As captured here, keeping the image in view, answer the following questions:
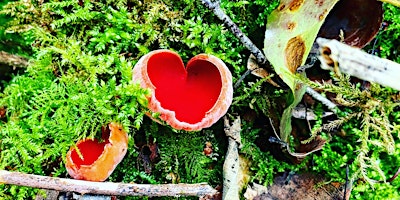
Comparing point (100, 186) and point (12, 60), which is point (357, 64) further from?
point (12, 60)

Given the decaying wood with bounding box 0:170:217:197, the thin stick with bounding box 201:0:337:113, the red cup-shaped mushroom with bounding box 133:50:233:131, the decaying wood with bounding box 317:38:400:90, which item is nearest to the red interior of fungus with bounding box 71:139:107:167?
the decaying wood with bounding box 0:170:217:197

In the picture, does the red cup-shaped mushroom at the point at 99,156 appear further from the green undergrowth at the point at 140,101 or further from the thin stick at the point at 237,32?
the thin stick at the point at 237,32

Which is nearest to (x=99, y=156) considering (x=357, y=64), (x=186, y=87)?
(x=186, y=87)

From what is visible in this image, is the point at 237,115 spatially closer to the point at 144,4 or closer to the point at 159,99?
the point at 159,99

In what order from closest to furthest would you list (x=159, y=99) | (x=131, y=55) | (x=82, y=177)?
(x=82, y=177), (x=159, y=99), (x=131, y=55)

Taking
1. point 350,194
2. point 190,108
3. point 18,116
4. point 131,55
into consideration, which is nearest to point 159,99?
point 190,108

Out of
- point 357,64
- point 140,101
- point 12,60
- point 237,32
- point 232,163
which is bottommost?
point 12,60

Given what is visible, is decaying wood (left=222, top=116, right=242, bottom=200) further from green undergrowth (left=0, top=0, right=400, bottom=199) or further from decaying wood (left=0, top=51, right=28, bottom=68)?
decaying wood (left=0, top=51, right=28, bottom=68)
